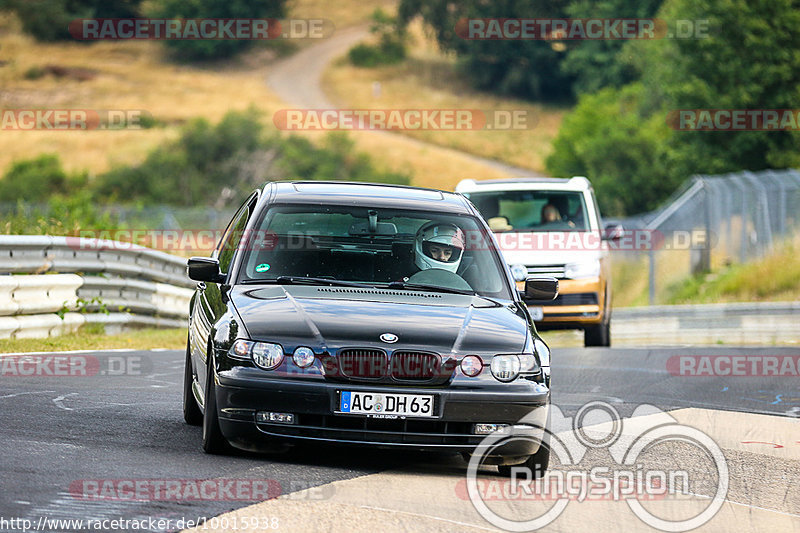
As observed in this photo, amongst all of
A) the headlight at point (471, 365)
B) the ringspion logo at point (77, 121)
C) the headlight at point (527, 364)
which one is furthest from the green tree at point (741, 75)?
the headlight at point (471, 365)

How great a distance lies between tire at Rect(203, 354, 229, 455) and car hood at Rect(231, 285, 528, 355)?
1.20ft

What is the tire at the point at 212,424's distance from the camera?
282 inches

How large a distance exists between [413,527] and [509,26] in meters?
108

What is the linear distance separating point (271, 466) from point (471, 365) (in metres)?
1.15

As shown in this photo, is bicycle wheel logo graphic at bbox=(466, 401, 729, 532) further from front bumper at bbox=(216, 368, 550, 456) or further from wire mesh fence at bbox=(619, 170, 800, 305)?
wire mesh fence at bbox=(619, 170, 800, 305)

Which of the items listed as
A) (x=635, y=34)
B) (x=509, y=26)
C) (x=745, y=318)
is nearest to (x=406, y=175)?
(x=635, y=34)

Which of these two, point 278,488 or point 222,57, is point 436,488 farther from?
point 222,57

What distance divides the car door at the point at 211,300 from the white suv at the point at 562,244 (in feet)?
23.7

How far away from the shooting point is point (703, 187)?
2856cm

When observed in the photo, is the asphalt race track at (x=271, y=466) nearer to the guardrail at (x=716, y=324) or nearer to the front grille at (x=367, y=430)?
the front grille at (x=367, y=430)

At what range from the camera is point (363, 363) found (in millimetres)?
6984

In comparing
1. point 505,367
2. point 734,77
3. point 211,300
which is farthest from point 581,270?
point 734,77

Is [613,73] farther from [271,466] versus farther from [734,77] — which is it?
[271,466]

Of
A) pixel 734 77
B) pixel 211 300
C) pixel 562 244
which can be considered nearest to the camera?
pixel 211 300
